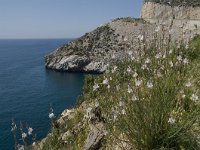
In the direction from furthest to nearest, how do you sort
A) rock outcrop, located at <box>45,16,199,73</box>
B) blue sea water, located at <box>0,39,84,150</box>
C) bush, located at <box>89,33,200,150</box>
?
Result: rock outcrop, located at <box>45,16,199,73</box>
blue sea water, located at <box>0,39,84,150</box>
bush, located at <box>89,33,200,150</box>

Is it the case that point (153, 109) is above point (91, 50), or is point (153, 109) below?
above

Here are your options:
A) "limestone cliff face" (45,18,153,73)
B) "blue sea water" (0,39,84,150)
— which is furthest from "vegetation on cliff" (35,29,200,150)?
"limestone cliff face" (45,18,153,73)

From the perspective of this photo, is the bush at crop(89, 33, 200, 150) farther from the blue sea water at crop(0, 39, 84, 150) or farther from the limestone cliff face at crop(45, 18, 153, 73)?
the limestone cliff face at crop(45, 18, 153, 73)

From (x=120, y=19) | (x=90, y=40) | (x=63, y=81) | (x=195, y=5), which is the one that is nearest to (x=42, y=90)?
(x=63, y=81)

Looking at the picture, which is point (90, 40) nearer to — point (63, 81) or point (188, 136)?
point (63, 81)

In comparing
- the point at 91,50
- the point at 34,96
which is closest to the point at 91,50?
the point at 91,50

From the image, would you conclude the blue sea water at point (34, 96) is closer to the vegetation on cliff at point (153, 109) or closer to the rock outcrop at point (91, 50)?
the rock outcrop at point (91, 50)

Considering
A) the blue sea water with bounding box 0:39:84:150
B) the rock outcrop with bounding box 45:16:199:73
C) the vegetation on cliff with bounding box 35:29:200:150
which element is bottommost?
the blue sea water with bounding box 0:39:84:150

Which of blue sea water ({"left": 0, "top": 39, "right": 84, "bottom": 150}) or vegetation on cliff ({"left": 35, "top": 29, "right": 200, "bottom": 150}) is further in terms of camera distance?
blue sea water ({"left": 0, "top": 39, "right": 84, "bottom": 150})

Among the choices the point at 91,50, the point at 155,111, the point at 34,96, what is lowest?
the point at 34,96

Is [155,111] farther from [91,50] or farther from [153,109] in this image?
[91,50]

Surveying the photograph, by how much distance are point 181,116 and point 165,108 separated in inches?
34.7

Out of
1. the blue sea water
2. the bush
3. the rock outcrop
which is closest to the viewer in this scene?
the bush

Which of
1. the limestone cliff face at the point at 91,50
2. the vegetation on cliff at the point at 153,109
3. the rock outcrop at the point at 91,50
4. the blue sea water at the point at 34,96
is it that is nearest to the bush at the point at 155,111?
the vegetation on cliff at the point at 153,109
